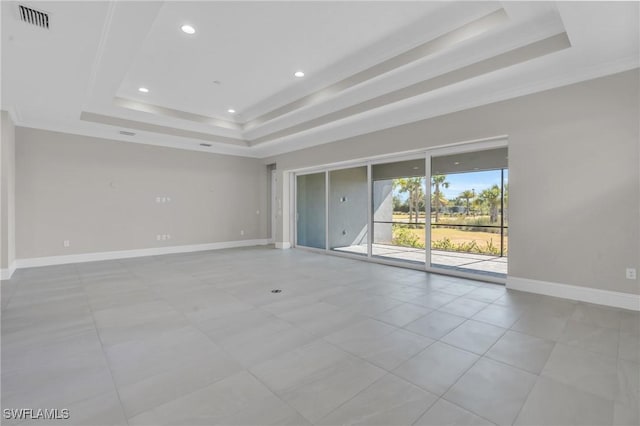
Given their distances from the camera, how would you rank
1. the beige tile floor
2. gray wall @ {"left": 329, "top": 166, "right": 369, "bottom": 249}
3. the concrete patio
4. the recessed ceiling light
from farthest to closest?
gray wall @ {"left": 329, "top": 166, "right": 369, "bottom": 249}, the concrete patio, the recessed ceiling light, the beige tile floor

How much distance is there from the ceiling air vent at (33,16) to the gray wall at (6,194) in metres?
3.49

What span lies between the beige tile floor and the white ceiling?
3.08m

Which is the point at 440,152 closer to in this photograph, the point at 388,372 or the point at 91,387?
the point at 388,372

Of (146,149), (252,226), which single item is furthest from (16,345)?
(252,226)

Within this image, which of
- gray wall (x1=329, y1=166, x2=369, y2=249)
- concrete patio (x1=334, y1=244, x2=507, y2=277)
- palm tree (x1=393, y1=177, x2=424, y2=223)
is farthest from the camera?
gray wall (x1=329, y1=166, x2=369, y2=249)

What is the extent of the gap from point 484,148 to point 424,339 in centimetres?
366

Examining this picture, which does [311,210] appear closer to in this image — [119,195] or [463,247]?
[463,247]

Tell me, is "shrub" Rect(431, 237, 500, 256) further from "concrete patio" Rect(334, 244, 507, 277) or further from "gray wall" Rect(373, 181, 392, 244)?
"gray wall" Rect(373, 181, 392, 244)

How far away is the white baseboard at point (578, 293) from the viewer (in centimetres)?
359

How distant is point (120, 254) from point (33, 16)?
18.8 feet

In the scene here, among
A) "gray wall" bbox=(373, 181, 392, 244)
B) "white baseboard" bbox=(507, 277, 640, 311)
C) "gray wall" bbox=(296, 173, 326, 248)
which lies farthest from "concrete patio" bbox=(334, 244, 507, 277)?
"gray wall" bbox=(296, 173, 326, 248)

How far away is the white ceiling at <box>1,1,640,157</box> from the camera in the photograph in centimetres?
309

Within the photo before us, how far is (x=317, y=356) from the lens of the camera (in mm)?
2469

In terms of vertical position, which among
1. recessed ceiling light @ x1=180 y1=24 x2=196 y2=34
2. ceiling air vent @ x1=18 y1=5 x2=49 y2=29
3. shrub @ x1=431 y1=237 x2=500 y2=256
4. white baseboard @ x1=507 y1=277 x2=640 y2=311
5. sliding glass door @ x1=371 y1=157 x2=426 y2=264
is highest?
recessed ceiling light @ x1=180 y1=24 x2=196 y2=34
